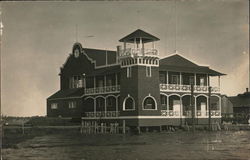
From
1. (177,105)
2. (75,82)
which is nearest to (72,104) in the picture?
(75,82)

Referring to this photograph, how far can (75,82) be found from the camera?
55.4 m

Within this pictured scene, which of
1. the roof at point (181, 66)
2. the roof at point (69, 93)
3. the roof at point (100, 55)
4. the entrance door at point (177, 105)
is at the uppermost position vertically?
the roof at point (100, 55)

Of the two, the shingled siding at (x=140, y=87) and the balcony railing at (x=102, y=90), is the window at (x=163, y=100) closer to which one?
the shingled siding at (x=140, y=87)

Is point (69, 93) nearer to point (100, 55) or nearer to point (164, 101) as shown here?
point (100, 55)

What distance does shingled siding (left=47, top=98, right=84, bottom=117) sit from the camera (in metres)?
52.6

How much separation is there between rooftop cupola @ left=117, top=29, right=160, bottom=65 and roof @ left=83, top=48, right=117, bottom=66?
28.7ft

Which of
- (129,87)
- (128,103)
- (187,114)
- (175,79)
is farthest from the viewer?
(175,79)

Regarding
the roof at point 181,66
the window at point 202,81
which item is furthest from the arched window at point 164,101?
the window at point 202,81

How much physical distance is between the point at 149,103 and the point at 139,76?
303 cm

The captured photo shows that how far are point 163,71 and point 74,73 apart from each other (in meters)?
12.8

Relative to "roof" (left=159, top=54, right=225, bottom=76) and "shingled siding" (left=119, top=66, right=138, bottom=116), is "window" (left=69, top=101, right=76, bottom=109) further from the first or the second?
"roof" (left=159, top=54, right=225, bottom=76)

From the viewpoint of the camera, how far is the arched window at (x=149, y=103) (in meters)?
43.5

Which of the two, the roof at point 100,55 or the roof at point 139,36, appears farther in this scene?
the roof at point 100,55

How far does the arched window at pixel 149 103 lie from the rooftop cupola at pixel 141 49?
343cm
